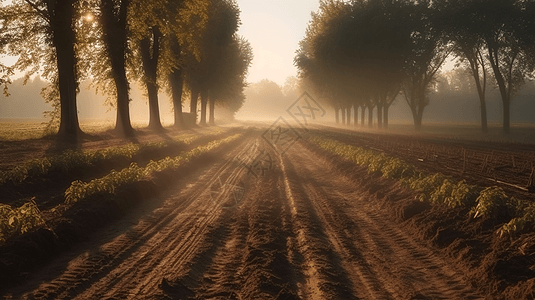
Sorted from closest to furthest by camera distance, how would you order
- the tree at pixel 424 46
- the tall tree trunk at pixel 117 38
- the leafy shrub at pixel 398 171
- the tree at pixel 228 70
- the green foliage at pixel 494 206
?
1. the green foliage at pixel 494 206
2. the leafy shrub at pixel 398 171
3. the tall tree trunk at pixel 117 38
4. the tree at pixel 424 46
5. the tree at pixel 228 70

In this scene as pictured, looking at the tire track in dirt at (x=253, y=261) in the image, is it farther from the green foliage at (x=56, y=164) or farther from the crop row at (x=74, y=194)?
the green foliage at (x=56, y=164)

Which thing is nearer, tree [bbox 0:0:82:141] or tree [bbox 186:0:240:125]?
tree [bbox 0:0:82:141]

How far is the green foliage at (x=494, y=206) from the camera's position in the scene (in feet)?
27.6

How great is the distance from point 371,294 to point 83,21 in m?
26.8

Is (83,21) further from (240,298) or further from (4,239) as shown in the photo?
(240,298)

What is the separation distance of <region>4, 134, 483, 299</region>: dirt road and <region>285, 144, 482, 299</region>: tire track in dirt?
0.06 ft

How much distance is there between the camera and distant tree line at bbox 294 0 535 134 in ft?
128

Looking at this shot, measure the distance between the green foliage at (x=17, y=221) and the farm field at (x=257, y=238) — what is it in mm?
36

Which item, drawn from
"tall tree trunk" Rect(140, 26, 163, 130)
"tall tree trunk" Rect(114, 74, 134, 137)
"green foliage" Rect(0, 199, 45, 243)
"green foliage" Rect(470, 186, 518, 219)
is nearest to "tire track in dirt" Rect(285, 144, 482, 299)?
"green foliage" Rect(470, 186, 518, 219)

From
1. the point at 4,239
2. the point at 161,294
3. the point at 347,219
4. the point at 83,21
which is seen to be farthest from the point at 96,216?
the point at 83,21

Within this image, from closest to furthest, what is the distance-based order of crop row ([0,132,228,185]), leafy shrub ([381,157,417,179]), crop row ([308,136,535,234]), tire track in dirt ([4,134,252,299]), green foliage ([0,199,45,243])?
tire track in dirt ([4,134,252,299]), green foliage ([0,199,45,243]), crop row ([308,136,535,234]), crop row ([0,132,228,185]), leafy shrub ([381,157,417,179])

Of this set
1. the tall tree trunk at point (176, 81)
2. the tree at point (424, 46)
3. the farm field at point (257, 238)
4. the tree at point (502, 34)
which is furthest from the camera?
the tree at point (424, 46)

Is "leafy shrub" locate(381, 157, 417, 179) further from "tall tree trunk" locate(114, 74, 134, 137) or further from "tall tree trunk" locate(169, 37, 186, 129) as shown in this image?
"tall tree trunk" locate(169, 37, 186, 129)

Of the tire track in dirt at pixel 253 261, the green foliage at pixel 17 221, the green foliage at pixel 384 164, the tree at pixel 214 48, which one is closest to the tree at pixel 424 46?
the tree at pixel 214 48
